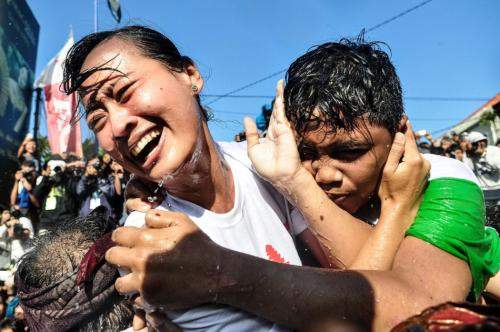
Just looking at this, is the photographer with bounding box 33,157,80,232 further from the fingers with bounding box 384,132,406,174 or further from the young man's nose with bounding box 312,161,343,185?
the fingers with bounding box 384,132,406,174

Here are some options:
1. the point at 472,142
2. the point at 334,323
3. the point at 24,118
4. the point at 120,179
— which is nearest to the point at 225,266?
the point at 334,323

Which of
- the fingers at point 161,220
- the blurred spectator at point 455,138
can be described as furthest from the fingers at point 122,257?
the blurred spectator at point 455,138

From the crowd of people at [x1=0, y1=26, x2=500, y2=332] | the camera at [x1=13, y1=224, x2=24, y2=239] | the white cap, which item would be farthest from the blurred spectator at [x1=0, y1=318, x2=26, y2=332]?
the white cap

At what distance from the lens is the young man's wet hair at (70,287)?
2.01m

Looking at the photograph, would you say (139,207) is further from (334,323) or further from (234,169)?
(334,323)

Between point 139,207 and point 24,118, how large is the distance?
17.4 meters

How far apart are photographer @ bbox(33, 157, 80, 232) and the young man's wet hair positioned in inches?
221

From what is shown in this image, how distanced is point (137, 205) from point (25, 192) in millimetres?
7588

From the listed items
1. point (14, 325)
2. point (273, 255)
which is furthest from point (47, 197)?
point (273, 255)

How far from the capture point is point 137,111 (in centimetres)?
195

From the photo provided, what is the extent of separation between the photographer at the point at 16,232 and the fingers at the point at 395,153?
25.5 ft

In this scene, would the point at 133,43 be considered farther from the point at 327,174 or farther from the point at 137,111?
the point at 327,174

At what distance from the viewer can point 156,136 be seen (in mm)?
2008

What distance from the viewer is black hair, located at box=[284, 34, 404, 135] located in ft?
6.84
